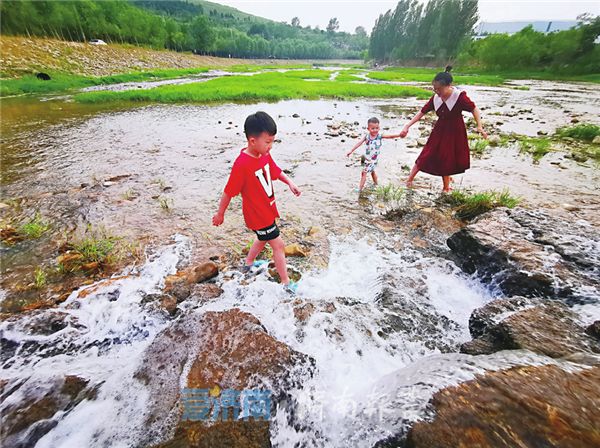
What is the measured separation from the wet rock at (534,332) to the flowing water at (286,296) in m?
0.20

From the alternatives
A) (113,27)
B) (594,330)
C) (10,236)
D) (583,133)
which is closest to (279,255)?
(594,330)

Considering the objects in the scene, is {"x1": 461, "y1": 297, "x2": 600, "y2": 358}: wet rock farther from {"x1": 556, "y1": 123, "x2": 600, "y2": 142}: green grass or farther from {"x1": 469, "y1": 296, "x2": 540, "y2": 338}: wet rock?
{"x1": 556, "y1": 123, "x2": 600, "y2": 142}: green grass

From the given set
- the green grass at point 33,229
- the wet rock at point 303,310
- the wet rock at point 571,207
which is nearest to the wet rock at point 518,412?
the wet rock at point 303,310

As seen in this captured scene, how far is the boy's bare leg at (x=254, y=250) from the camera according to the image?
3.52 metres

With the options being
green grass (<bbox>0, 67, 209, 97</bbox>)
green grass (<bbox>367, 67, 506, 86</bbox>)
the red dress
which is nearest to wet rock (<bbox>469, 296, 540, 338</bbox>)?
the red dress

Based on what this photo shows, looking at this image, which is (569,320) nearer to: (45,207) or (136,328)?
(136,328)

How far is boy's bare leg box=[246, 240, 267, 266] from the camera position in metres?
3.52

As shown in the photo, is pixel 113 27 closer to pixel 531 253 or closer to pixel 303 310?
pixel 303 310

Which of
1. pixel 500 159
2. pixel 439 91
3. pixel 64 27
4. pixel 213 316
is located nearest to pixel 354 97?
pixel 500 159

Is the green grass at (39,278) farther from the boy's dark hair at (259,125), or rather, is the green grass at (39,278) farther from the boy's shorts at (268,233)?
the boy's dark hair at (259,125)

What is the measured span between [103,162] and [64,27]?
195 ft

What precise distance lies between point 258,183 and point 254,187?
0.21ft

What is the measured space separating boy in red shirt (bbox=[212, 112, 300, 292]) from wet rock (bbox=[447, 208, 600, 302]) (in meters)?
2.43

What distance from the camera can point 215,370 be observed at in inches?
81.0
